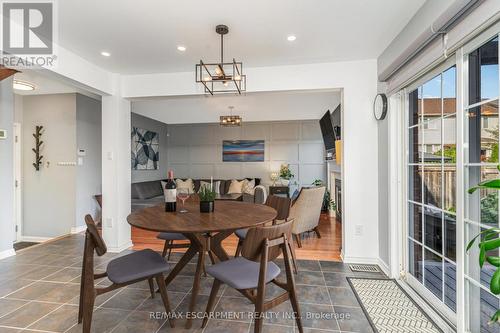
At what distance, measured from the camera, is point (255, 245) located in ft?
5.07

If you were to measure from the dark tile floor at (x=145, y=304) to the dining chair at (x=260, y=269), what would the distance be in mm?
312

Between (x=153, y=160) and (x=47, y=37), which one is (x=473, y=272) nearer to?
(x=47, y=37)

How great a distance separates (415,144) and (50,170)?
18.5 feet

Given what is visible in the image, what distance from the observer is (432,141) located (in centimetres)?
209

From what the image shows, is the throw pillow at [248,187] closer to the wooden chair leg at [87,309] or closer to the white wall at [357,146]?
the white wall at [357,146]

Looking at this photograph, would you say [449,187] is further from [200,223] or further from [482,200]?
[200,223]

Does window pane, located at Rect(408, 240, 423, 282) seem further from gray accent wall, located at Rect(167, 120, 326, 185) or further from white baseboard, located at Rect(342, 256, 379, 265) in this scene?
gray accent wall, located at Rect(167, 120, 326, 185)

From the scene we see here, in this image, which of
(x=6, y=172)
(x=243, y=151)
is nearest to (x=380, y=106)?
(x=243, y=151)

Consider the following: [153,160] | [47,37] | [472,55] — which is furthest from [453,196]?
[153,160]

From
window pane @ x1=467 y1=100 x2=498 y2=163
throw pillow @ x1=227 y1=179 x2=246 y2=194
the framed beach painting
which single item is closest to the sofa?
throw pillow @ x1=227 y1=179 x2=246 y2=194

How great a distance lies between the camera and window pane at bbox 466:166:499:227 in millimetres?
1448

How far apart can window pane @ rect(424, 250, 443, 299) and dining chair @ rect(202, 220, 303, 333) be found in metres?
1.23

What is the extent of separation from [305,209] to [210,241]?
1.68 m

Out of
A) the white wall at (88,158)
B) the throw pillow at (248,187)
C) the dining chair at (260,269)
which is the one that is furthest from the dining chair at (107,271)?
the throw pillow at (248,187)
